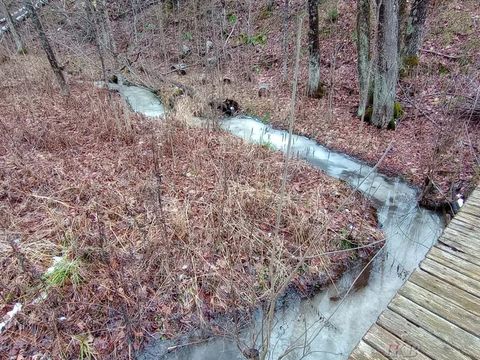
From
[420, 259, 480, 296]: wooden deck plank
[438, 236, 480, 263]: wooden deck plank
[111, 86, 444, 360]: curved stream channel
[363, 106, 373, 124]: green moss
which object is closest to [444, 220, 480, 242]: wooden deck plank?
[438, 236, 480, 263]: wooden deck plank

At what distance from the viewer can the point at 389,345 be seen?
2.33 metres

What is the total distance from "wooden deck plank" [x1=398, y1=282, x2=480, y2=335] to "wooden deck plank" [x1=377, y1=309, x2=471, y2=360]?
237mm

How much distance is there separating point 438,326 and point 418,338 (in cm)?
22

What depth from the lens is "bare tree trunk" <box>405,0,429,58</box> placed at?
8.73 m

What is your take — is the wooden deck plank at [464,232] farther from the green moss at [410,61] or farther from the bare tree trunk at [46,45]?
the bare tree trunk at [46,45]

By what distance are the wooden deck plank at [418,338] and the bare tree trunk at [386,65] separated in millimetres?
6211

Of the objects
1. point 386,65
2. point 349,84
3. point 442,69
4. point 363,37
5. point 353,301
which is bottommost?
point 353,301

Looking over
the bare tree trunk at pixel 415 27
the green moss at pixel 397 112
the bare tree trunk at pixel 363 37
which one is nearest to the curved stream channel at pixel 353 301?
the green moss at pixel 397 112

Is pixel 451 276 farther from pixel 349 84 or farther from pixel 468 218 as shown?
pixel 349 84

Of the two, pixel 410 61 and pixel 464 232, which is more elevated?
pixel 410 61

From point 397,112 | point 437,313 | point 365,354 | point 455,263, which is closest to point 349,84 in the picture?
point 397,112

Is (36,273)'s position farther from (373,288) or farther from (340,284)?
(373,288)

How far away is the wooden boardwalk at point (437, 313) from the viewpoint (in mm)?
2303

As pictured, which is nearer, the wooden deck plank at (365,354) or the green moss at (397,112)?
the wooden deck plank at (365,354)
